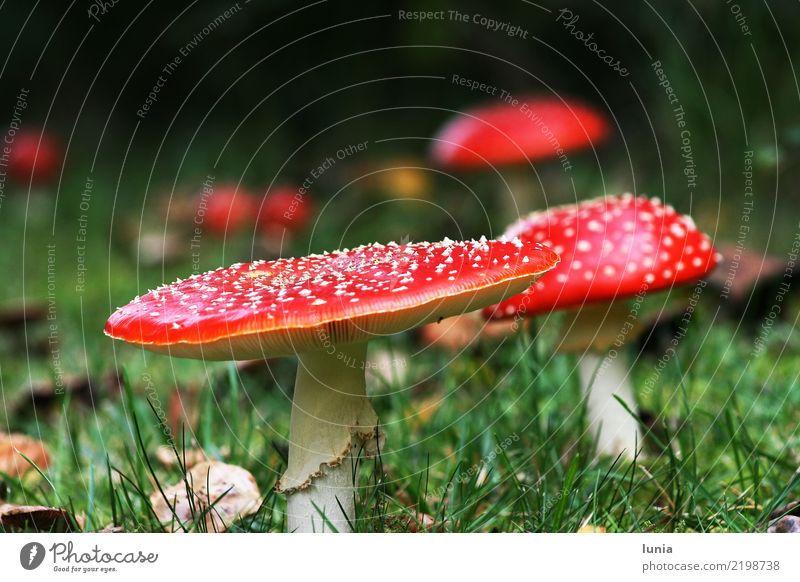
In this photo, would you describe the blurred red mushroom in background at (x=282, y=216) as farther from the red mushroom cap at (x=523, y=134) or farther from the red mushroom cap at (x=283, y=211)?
the red mushroom cap at (x=523, y=134)

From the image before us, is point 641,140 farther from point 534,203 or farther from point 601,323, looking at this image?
point 601,323

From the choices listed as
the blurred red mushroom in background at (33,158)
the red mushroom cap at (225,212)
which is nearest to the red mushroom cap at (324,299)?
the red mushroom cap at (225,212)

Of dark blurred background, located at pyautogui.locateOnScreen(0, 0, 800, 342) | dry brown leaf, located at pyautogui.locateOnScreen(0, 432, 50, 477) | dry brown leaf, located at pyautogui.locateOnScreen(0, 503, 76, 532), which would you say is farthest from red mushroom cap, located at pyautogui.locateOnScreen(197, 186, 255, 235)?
dry brown leaf, located at pyautogui.locateOnScreen(0, 503, 76, 532)

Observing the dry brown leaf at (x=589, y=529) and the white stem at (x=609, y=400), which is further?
the white stem at (x=609, y=400)

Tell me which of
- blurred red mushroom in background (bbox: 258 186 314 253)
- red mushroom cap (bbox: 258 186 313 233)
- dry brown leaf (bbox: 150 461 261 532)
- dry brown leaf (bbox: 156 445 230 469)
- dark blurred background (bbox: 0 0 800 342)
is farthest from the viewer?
red mushroom cap (bbox: 258 186 313 233)
